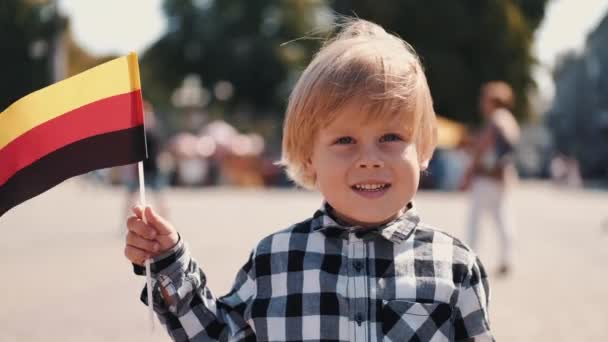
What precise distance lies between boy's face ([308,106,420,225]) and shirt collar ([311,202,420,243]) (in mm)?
27

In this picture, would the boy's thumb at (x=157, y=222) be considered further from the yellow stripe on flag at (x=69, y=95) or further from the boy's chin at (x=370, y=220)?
the boy's chin at (x=370, y=220)

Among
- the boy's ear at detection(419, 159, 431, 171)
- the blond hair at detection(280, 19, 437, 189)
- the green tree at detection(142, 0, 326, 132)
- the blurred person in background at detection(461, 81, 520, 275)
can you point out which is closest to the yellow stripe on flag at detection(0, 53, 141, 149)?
the blond hair at detection(280, 19, 437, 189)

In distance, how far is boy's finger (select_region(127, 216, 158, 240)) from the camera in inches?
79.1

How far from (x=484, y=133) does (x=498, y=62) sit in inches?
234

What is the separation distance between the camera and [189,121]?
64188mm

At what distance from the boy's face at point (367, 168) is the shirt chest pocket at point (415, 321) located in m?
0.25

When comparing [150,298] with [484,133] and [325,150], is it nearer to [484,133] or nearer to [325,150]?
[325,150]

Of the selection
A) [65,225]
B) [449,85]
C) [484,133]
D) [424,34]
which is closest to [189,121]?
[449,85]

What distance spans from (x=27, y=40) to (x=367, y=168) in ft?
89.4

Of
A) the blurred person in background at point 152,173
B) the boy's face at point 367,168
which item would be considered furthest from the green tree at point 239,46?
the boy's face at point 367,168

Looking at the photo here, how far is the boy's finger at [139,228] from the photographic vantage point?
79.1 inches

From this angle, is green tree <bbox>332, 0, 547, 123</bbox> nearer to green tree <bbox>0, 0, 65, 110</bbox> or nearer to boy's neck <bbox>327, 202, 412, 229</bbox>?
boy's neck <bbox>327, 202, 412, 229</bbox>

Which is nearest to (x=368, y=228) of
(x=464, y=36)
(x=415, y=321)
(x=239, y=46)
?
(x=415, y=321)

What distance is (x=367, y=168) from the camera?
6.65 ft
